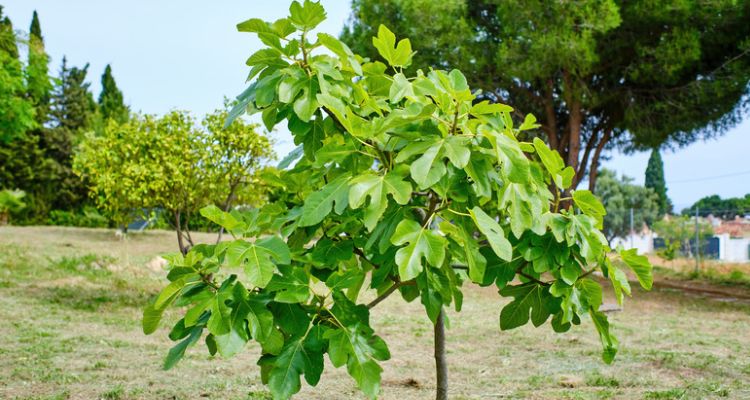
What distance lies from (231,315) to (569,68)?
498 inches

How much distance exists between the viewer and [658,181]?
145 ft

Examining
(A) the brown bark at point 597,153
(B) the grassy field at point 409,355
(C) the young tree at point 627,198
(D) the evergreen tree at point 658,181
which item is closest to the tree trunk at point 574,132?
(A) the brown bark at point 597,153

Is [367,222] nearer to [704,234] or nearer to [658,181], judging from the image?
[704,234]

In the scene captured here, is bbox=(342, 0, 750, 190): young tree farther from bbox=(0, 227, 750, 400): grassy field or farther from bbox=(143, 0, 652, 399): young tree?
bbox=(143, 0, 652, 399): young tree

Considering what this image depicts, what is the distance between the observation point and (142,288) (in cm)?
1080

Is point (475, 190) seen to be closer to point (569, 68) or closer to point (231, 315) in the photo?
point (231, 315)

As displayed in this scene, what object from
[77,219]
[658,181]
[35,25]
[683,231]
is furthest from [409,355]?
[658,181]

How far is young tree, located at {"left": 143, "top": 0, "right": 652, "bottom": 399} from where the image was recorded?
177cm

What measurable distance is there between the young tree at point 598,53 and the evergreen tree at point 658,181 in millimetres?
29693

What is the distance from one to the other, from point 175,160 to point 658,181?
139ft

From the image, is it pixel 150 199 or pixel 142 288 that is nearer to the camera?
pixel 150 199

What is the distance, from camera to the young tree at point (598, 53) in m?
12.9

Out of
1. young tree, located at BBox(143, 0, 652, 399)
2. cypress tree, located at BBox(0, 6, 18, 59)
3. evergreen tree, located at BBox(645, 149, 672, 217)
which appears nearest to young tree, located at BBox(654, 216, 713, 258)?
cypress tree, located at BBox(0, 6, 18, 59)

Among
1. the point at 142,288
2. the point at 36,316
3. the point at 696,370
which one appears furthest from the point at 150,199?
the point at 696,370
